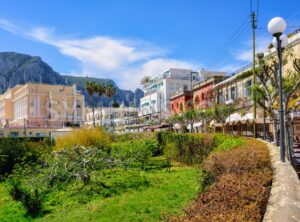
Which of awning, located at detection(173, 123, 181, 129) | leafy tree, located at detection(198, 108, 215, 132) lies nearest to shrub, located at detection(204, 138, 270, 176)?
leafy tree, located at detection(198, 108, 215, 132)

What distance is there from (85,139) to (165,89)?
196 ft

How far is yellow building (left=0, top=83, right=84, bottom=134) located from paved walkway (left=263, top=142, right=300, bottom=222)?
110 m

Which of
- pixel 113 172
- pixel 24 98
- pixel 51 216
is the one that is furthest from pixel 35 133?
pixel 51 216

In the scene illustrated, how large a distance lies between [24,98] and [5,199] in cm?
10557

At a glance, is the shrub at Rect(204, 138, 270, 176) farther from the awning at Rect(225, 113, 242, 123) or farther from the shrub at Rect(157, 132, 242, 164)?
the awning at Rect(225, 113, 242, 123)

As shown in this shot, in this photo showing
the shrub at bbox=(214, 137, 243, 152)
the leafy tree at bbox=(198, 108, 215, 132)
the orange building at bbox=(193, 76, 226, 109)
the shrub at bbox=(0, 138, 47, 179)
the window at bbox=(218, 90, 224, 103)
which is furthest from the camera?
the orange building at bbox=(193, 76, 226, 109)

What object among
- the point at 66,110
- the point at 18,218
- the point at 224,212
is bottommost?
the point at 18,218

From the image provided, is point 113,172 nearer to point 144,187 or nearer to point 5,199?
point 144,187

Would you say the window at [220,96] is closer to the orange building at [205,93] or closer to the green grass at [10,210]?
the orange building at [205,93]

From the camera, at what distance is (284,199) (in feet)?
15.0

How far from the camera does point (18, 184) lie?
1605 cm

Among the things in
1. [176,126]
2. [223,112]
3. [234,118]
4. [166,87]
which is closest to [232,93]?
[223,112]

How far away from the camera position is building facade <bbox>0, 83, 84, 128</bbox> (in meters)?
115

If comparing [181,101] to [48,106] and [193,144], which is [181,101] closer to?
[193,144]
